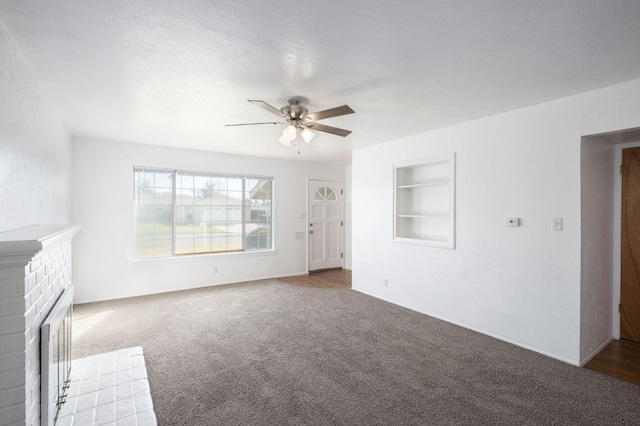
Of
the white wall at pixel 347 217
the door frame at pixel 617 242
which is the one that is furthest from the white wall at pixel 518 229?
the white wall at pixel 347 217

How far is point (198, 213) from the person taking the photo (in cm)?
536

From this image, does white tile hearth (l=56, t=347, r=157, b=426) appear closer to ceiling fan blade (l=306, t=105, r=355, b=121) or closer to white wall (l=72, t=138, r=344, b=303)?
white wall (l=72, t=138, r=344, b=303)

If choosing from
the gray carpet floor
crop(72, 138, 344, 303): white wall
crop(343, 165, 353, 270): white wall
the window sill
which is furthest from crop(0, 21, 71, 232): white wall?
crop(343, 165, 353, 270): white wall

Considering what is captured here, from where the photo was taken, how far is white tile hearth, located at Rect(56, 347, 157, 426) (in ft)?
6.68

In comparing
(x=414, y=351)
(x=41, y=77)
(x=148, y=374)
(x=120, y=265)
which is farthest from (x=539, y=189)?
(x=120, y=265)

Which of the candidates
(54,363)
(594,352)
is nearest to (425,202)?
(594,352)

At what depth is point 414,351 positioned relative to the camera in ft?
9.79

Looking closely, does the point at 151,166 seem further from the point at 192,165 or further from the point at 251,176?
the point at 251,176

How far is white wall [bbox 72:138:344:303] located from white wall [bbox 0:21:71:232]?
1.26 m

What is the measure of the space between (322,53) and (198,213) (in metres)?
4.11

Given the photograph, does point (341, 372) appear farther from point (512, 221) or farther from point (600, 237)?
point (600, 237)

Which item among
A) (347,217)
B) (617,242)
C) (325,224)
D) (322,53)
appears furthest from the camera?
(347,217)

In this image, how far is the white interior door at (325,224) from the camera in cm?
662

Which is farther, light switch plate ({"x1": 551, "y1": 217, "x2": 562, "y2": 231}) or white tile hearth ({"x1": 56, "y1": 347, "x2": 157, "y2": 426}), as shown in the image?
light switch plate ({"x1": 551, "y1": 217, "x2": 562, "y2": 231})
